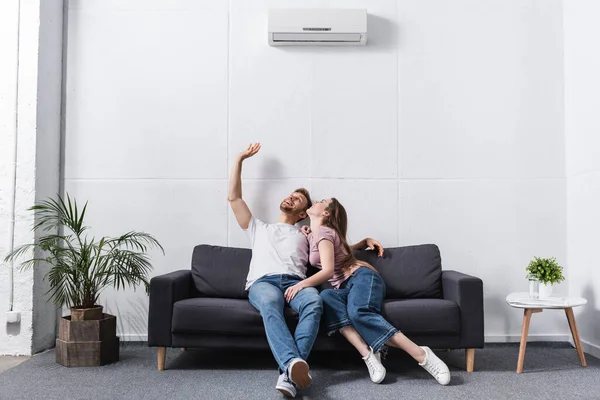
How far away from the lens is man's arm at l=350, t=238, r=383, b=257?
3.88m

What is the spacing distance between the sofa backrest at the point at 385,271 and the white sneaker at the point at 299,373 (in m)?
0.94

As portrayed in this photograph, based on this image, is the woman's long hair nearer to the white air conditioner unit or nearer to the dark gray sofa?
the dark gray sofa

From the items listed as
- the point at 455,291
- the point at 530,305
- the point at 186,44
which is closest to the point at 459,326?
the point at 455,291

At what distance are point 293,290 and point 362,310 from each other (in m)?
0.44

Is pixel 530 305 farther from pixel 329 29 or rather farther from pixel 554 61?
pixel 329 29

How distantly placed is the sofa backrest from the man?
0.14 metres

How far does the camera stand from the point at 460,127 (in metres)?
4.29

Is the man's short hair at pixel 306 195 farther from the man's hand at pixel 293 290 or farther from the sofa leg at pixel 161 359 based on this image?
the sofa leg at pixel 161 359

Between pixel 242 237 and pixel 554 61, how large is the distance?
2.83 m

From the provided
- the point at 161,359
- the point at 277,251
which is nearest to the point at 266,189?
the point at 277,251

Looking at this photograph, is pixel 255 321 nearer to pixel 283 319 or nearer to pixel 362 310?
pixel 283 319

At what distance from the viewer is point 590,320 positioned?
391 centimetres

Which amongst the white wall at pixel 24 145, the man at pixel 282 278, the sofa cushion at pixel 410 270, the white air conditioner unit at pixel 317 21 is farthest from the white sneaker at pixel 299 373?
the white air conditioner unit at pixel 317 21

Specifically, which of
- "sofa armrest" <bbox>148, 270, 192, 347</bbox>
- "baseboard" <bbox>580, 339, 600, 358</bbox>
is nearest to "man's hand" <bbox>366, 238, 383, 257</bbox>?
"sofa armrest" <bbox>148, 270, 192, 347</bbox>
